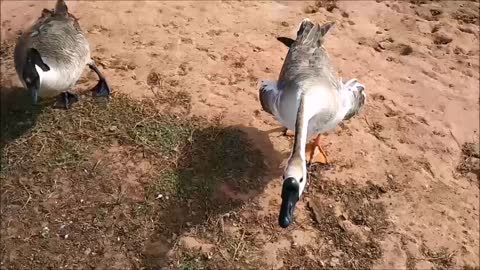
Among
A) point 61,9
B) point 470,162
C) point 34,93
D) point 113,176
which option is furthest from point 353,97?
point 61,9

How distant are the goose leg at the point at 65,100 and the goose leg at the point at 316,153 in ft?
8.04

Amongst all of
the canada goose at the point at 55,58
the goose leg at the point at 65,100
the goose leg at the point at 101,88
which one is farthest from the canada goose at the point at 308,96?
the goose leg at the point at 65,100

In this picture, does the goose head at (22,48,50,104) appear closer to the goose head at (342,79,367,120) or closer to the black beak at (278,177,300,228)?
the black beak at (278,177,300,228)

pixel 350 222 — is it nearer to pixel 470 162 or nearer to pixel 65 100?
pixel 470 162

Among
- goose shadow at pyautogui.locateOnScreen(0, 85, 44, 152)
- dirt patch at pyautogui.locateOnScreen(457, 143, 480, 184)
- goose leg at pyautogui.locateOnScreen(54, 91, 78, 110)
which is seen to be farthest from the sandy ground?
goose leg at pyautogui.locateOnScreen(54, 91, 78, 110)

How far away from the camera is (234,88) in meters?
6.02

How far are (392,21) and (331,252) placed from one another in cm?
340

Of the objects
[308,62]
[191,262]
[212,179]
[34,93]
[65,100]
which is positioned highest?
[308,62]

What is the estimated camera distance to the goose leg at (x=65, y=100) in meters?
5.74

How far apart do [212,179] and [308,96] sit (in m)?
1.21

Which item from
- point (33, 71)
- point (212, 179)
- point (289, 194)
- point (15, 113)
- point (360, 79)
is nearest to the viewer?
point (289, 194)

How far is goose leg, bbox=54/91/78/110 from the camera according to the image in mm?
5738

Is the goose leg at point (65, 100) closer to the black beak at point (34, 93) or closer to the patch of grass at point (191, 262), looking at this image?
the black beak at point (34, 93)

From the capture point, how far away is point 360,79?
6.17 metres
